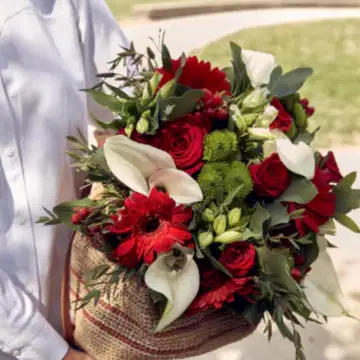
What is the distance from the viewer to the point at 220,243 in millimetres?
786

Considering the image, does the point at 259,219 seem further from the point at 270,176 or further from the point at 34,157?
the point at 34,157

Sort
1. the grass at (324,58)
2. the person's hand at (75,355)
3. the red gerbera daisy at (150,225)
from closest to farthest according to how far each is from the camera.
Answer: the red gerbera daisy at (150,225) → the person's hand at (75,355) → the grass at (324,58)

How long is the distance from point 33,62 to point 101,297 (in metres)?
0.36

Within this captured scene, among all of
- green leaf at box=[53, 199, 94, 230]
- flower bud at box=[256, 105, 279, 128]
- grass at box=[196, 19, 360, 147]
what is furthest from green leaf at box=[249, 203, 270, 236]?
grass at box=[196, 19, 360, 147]

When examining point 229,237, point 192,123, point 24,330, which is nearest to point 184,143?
point 192,123

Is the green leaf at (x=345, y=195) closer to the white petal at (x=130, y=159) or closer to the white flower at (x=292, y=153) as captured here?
the white flower at (x=292, y=153)

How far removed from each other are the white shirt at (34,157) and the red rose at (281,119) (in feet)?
1.06

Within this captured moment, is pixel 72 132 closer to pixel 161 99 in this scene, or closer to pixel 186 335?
pixel 161 99

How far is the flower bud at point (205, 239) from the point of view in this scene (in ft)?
2.50

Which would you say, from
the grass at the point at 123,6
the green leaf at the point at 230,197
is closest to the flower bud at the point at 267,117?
the green leaf at the point at 230,197

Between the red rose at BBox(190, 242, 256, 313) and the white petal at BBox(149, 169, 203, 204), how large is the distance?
0.08m

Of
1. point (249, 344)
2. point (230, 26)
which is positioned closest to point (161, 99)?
point (249, 344)

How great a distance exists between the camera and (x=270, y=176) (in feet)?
2.61

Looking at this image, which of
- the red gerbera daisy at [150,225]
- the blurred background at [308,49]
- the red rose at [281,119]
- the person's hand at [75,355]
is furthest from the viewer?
the blurred background at [308,49]
